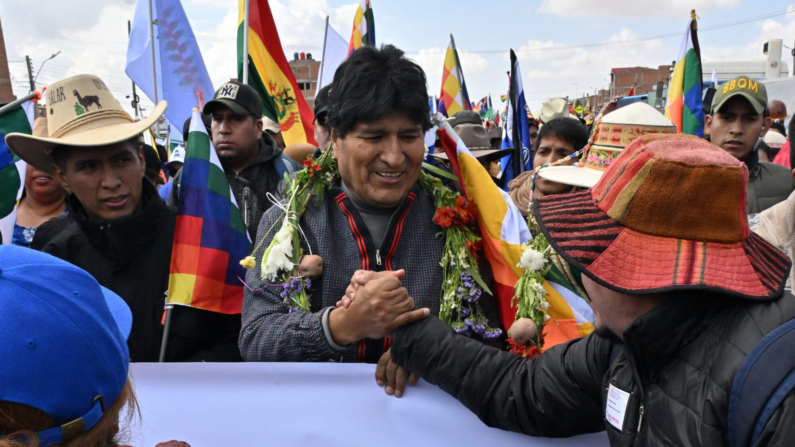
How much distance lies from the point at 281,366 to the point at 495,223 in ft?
3.48

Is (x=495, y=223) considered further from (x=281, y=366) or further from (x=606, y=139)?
(x=281, y=366)

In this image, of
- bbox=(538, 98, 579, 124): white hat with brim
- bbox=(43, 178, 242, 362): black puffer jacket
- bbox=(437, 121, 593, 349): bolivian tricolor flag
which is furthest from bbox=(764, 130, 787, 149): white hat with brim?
bbox=(43, 178, 242, 362): black puffer jacket

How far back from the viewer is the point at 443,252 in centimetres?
221

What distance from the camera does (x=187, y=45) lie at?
18.3ft

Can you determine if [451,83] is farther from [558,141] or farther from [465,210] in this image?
[465,210]

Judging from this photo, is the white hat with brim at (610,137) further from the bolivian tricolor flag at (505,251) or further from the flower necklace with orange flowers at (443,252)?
the flower necklace with orange flowers at (443,252)

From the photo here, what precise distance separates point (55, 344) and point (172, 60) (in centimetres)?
519

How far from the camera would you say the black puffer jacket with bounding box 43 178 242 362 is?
2.45 m

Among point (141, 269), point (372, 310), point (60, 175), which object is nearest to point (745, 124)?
point (372, 310)

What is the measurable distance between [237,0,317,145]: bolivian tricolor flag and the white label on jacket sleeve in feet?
17.0

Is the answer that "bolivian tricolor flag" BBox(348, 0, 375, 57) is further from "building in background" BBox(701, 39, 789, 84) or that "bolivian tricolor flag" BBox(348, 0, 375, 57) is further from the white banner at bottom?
"building in background" BBox(701, 39, 789, 84)

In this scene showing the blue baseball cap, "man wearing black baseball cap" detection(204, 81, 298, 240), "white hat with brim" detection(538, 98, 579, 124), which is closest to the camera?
the blue baseball cap

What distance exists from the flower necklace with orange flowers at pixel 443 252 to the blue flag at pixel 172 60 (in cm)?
372

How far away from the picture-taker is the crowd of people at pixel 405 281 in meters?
1.05
